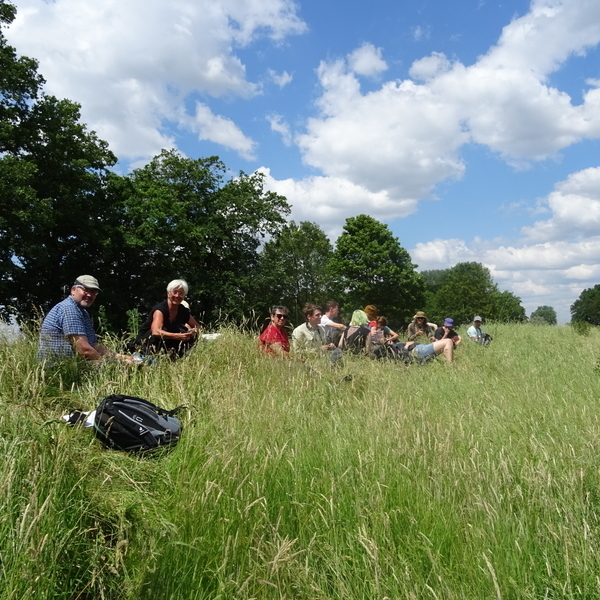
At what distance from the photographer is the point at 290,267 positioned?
124ft

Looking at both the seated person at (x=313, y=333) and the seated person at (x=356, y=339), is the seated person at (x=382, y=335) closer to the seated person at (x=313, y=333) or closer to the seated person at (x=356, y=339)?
the seated person at (x=356, y=339)

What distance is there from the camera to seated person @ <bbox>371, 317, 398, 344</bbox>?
30.1 ft

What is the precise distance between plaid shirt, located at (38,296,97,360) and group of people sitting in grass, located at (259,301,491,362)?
2.11 m

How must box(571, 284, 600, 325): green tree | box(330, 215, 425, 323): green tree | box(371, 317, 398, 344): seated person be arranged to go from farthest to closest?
box(571, 284, 600, 325): green tree
box(330, 215, 425, 323): green tree
box(371, 317, 398, 344): seated person

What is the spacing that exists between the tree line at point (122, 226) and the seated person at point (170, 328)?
653 cm

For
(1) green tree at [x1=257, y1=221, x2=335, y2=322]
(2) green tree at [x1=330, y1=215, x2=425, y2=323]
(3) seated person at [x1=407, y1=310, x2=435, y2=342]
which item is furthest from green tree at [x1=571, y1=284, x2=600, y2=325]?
(3) seated person at [x1=407, y1=310, x2=435, y2=342]

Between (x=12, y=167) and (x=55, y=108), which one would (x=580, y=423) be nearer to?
(x=12, y=167)

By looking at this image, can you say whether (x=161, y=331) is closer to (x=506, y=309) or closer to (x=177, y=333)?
(x=177, y=333)

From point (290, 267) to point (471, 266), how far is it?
33072mm

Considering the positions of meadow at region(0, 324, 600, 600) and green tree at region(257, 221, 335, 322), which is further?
green tree at region(257, 221, 335, 322)

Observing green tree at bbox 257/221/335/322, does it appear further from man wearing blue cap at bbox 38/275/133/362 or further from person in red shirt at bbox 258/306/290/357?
man wearing blue cap at bbox 38/275/133/362

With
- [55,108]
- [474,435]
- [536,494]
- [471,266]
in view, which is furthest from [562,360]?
[471,266]

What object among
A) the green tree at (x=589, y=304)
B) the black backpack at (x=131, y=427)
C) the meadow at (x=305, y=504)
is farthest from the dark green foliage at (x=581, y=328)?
the green tree at (x=589, y=304)

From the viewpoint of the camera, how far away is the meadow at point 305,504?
2010 millimetres
